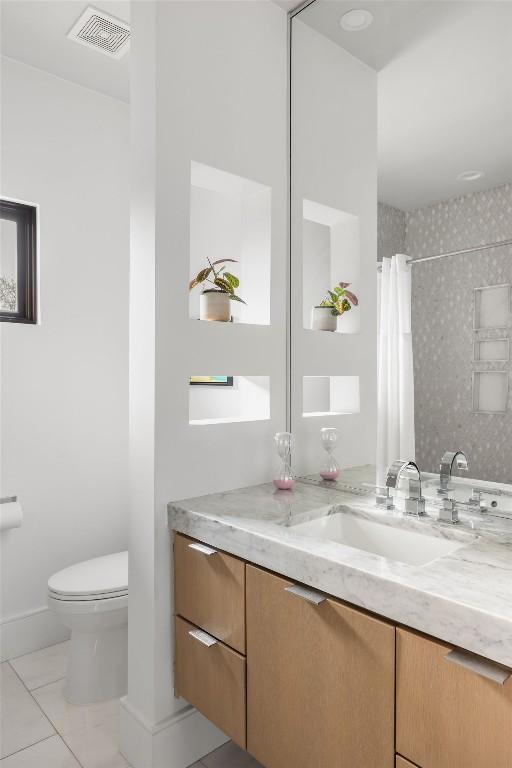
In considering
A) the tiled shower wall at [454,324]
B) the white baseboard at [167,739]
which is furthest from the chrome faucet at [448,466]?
the white baseboard at [167,739]

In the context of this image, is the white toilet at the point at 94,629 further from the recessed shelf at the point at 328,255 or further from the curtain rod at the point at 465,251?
the curtain rod at the point at 465,251

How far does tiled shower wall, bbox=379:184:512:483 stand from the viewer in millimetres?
1389

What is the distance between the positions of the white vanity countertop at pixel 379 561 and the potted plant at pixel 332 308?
64cm

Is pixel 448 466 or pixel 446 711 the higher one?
pixel 448 466

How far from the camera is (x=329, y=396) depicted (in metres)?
1.98

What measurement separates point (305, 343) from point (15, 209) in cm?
147

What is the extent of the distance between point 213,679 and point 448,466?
903 mm

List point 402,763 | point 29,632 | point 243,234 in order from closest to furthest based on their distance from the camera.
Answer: point 402,763 < point 243,234 < point 29,632

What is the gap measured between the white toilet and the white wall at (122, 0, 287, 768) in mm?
270

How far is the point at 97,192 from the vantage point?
254 centimetres

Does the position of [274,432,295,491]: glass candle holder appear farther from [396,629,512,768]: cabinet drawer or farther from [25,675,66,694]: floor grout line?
[25,675,66,694]: floor grout line

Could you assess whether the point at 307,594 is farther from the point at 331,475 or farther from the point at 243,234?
the point at 243,234

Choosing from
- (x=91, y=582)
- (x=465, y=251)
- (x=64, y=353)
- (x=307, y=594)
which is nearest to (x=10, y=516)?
(x=91, y=582)

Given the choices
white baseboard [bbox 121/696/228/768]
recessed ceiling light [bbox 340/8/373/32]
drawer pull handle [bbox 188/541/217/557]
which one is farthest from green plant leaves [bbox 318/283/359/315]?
white baseboard [bbox 121/696/228/768]
